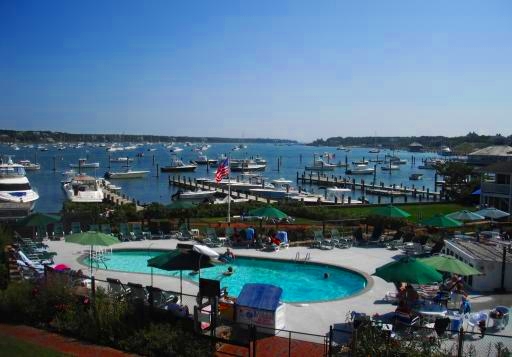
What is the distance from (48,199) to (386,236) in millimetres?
58750

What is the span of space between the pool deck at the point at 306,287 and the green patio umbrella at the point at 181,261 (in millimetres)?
2951

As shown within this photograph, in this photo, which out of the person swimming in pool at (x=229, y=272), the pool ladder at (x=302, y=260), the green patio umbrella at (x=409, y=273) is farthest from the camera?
the pool ladder at (x=302, y=260)

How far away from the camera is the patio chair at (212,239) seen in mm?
24084

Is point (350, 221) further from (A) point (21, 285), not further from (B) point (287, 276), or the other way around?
(A) point (21, 285)

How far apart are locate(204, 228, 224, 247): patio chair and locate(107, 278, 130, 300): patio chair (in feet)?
33.0

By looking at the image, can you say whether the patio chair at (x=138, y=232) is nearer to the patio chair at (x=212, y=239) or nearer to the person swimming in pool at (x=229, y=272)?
the patio chair at (x=212, y=239)

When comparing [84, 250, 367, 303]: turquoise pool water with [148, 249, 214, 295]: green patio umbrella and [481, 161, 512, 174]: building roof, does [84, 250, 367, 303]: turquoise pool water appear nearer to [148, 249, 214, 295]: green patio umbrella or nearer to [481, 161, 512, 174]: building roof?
[148, 249, 214, 295]: green patio umbrella

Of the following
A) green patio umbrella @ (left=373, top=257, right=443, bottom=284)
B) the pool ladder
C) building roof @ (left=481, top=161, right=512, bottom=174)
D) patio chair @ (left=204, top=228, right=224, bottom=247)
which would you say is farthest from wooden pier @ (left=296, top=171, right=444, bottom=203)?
green patio umbrella @ (left=373, top=257, right=443, bottom=284)

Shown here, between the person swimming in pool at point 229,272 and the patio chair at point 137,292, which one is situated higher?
the patio chair at point 137,292

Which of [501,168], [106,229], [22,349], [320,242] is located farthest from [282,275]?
[501,168]

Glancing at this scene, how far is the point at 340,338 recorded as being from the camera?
38.6 ft

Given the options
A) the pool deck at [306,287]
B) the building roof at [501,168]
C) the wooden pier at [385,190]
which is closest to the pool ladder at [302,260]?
the pool deck at [306,287]

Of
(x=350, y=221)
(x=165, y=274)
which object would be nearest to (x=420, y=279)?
(x=165, y=274)

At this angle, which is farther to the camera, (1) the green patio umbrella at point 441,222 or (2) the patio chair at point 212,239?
(2) the patio chair at point 212,239
